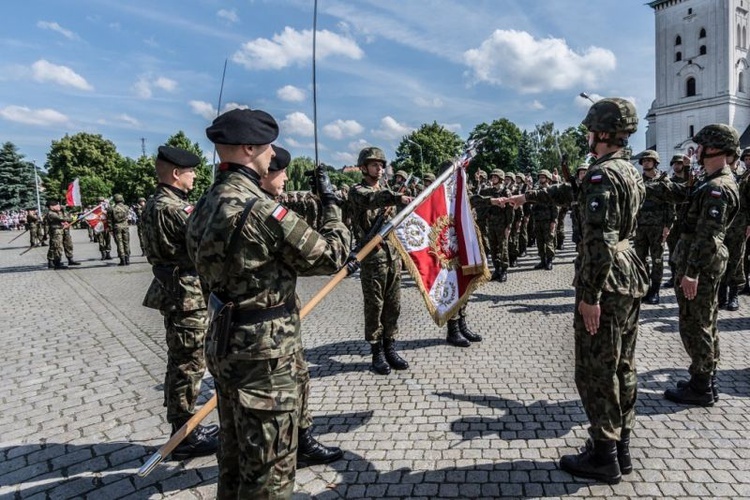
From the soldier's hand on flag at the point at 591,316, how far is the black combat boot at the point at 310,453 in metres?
2.06

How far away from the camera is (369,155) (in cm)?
585

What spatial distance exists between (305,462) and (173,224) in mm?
2082

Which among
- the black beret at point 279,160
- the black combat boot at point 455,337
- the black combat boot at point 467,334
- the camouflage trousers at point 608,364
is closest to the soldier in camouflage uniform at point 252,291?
the black beret at point 279,160

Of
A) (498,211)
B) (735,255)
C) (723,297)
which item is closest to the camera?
(735,255)

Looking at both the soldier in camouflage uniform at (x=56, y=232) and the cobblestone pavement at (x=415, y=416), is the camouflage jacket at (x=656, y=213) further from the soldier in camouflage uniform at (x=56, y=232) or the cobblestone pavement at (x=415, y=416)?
the soldier in camouflage uniform at (x=56, y=232)

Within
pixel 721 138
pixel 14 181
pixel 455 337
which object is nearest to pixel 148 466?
pixel 455 337

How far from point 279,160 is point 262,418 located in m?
1.65

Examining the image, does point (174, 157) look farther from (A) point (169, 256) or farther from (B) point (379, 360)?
(B) point (379, 360)

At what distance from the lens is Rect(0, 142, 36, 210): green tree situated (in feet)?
174

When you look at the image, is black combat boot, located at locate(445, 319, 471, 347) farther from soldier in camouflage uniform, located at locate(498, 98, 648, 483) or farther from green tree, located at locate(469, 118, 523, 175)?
green tree, located at locate(469, 118, 523, 175)

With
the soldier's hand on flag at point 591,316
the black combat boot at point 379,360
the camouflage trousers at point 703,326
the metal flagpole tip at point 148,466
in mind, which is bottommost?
the black combat boot at point 379,360

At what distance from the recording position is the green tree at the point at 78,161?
207 feet

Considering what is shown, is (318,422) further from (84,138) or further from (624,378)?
(84,138)

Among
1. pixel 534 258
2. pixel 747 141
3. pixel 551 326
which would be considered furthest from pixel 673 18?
pixel 551 326
